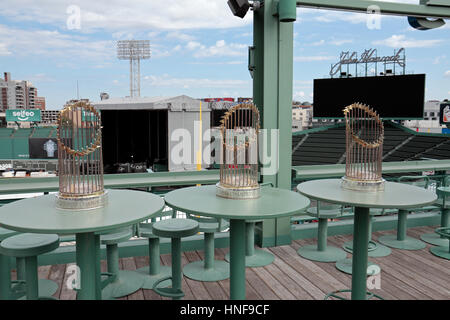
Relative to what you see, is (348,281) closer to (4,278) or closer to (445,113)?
(4,278)

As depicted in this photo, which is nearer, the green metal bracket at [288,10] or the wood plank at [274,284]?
the wood plank at [274,284]

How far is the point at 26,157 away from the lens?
2914 centimetres

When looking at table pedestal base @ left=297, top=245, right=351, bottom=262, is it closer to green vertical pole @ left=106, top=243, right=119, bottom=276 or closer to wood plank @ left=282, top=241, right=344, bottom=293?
wood plank @ left=282, top=241, right=344, bottom=293

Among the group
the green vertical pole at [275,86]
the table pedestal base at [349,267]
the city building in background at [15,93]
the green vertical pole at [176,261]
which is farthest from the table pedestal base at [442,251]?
the city building in background at [15,93]

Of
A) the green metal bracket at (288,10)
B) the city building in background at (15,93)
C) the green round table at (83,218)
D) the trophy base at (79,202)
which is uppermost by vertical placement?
the city building in background at (15,93)

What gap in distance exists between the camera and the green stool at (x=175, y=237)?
8.29ft

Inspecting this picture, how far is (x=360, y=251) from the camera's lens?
2316mm

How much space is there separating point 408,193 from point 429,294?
1.03m

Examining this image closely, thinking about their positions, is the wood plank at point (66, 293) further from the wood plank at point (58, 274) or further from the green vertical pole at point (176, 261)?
the green vertical pole at point (176, 261)

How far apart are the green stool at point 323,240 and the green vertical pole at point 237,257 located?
151 cm

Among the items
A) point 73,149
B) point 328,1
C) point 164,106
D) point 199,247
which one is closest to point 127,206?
point 73,149

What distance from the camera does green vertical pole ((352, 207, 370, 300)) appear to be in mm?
2273

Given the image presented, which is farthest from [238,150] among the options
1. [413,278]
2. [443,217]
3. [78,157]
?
[443,217]

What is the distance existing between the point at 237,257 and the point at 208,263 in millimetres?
1148
